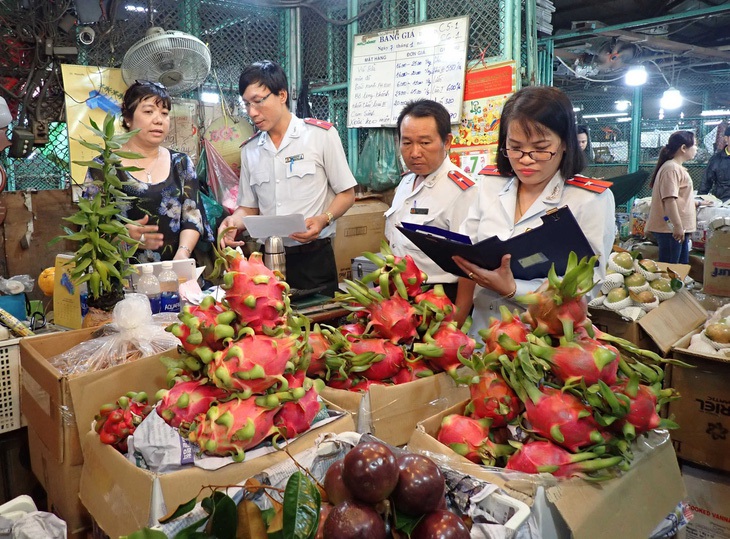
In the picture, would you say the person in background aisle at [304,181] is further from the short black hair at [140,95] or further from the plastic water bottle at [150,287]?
the plastic water bottle at [150,287]

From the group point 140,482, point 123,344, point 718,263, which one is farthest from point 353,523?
point 718,263

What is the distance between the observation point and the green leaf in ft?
2.75

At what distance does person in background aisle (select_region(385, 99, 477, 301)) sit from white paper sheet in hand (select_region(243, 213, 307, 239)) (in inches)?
16.9

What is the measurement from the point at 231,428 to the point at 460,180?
1.59 meters

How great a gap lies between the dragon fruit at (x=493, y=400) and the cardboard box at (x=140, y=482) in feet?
0.92

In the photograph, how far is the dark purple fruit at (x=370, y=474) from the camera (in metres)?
0.87

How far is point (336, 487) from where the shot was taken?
0.95 metres

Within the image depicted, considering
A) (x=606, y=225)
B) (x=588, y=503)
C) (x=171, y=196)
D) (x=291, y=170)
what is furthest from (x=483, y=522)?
(x=291, y=170)

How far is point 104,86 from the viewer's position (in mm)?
3982

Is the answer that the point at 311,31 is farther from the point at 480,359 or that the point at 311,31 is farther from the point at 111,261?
the point at 480,359

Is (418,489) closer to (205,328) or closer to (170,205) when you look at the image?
(205,328)

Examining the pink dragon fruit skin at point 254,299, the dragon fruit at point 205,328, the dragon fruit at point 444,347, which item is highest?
the pink dragon fruit skin at point 254,299

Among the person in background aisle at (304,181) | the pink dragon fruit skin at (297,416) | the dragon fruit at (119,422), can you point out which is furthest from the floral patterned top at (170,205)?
the pink dragon fruit skin at (297,416)

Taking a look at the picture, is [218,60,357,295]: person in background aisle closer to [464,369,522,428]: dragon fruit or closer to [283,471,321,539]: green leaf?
[464,369,522,428]: dragon fruit
